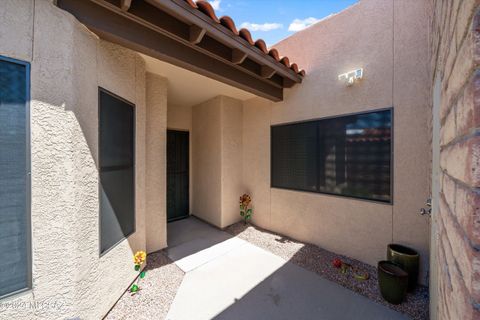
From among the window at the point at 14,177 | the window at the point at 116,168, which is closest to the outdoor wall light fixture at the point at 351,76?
the window at the point at 116,168

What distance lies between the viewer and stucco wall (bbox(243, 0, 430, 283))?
9.64 feet

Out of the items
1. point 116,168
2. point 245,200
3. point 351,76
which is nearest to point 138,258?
point 116,168

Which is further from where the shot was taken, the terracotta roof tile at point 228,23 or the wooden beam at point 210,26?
the terracotta roof tile at point 228,23

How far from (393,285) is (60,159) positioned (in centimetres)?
426

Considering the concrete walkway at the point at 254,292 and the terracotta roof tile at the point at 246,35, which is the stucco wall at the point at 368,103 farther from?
the terracotta roof tile at the point at 246,35

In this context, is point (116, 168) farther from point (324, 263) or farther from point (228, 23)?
point (324, 263)

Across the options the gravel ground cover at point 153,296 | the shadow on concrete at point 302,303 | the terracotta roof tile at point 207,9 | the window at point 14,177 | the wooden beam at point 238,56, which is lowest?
the shadow on concrete at point 302,303

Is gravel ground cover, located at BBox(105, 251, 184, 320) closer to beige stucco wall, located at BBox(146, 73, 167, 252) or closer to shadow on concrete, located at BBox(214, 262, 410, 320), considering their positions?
beige stucco wall, located at BBox(146, 73, 167, 252)

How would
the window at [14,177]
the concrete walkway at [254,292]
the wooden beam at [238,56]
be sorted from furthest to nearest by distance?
the wooden beam at [238,56] < the concrete walkway at [254,292] < the window at [14,177]

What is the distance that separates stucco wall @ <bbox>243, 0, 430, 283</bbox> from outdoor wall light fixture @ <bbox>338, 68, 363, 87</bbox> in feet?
0.40

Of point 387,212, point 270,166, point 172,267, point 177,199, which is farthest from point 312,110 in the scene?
Answer: point 177,199

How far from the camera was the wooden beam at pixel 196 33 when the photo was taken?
2515mm

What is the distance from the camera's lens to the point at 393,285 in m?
2.53

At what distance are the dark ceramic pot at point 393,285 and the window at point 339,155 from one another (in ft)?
3.83
